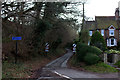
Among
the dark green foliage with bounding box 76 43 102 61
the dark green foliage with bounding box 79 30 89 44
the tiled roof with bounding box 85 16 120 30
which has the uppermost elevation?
the tiled roof with bounding box 85 16 120 30

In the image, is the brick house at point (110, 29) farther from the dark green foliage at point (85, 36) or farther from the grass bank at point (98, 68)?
the grass bank at point (98, 68)

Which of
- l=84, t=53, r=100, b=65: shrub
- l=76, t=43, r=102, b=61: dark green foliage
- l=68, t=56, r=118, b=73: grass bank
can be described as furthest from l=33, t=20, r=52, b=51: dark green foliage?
l=84, t=53, r=100, b=65: shrub

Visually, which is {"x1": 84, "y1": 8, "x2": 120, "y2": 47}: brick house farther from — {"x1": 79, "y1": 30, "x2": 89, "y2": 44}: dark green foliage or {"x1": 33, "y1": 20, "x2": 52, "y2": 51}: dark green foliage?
{"x1": 79, "y1": 30, "x2": 89, "y2": 44}: dark green foliage

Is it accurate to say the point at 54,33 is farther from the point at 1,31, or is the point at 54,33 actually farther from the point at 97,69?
the point at 97,69

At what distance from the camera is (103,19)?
3647 cm

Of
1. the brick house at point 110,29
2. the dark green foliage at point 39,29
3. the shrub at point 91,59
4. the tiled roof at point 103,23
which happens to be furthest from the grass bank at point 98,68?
the tiled roof at point 103,23

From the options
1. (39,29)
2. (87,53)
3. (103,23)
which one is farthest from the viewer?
(103,23)

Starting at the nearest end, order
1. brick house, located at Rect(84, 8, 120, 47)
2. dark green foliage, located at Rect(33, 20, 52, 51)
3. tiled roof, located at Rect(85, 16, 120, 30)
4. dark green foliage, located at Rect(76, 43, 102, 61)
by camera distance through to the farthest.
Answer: dark green foliage, located at Rect(76, 43, 102, 61) → dark green foliage, located at Rect(33, 20, 52, 51) → brick house, located at Rect(84, 8, 120, 47) → tiled roof, located at Rect(85, 16, 120, 30)

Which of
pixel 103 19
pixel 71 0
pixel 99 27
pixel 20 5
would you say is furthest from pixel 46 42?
pixel 103 19

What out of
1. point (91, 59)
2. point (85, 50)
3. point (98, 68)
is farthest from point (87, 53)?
point (98, 68)

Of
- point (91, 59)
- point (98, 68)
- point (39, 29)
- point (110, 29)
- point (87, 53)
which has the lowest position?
point (98, 68)

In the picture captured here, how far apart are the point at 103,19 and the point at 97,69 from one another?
26.9 m

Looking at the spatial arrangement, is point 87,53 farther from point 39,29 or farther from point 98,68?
point 39,29

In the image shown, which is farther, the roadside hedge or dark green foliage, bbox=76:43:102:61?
dark green foliage, bbox=76:43:102:61
